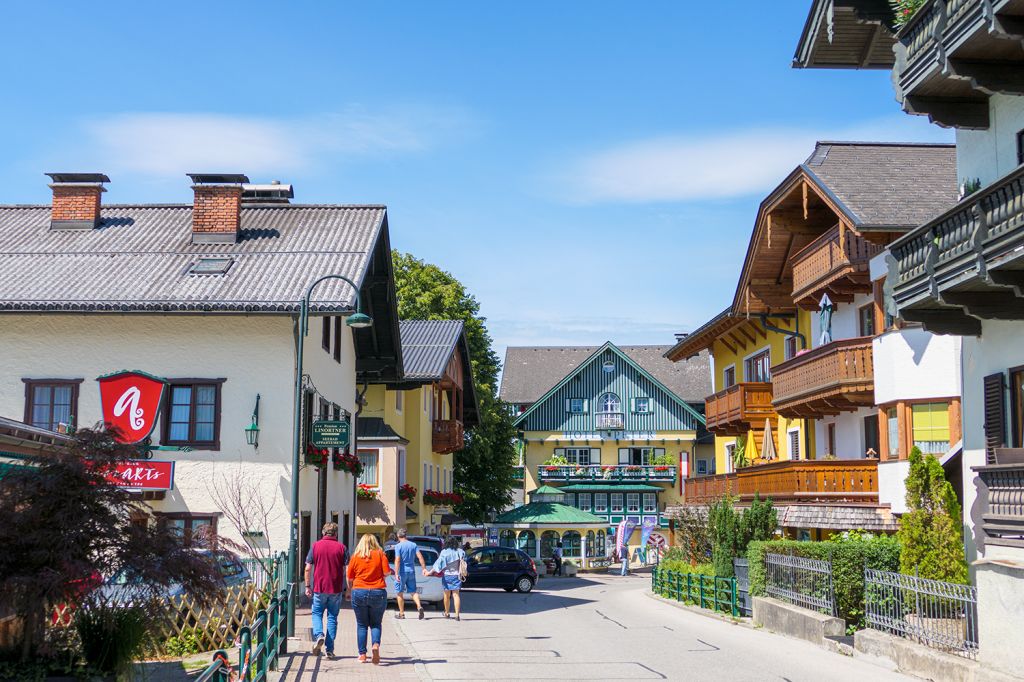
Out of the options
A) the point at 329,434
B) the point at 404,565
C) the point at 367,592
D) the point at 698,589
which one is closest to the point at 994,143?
the point at 367,592

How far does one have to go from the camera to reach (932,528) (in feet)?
58.1

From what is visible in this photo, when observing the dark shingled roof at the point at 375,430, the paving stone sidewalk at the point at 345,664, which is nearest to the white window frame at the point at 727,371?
the dark shingled roof at the point at 375,430

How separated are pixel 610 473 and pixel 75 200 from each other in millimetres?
41901

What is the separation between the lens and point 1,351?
977 inches

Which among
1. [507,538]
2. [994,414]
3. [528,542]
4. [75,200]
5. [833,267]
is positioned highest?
[75,200]

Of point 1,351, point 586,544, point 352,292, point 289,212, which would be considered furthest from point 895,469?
point 586,544

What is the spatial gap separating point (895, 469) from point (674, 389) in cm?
5068

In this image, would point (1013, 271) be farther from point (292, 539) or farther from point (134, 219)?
point (134, 219)

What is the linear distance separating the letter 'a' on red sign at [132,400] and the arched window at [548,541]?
38977 millimetres

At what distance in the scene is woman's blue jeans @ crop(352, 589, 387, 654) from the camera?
1570 centimetres

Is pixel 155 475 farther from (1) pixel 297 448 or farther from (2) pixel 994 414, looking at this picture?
(2) pixel 994 414

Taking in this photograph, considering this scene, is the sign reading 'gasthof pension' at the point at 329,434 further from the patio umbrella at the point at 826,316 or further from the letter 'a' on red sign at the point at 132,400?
the patio umbrella at the point at 826,316

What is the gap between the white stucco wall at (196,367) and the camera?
24500 millimetres

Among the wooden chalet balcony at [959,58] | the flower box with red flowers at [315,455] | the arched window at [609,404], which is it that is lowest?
the flower box with red flowers at [315,455]
